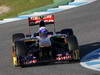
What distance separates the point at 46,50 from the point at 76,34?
5166 mm

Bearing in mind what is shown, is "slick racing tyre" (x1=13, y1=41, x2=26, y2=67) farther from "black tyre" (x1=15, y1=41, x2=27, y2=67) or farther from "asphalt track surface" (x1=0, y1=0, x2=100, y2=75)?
"asphalt track surface" (x1=0, y1=0, x2=100, y2=75)

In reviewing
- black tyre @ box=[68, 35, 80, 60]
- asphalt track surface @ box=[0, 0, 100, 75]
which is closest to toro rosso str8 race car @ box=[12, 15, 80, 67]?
black tyre @ box=[68, 35, 80, 60]

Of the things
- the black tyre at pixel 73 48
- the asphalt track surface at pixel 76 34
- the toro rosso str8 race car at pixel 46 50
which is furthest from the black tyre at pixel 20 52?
the black tyre at pixel 73 48

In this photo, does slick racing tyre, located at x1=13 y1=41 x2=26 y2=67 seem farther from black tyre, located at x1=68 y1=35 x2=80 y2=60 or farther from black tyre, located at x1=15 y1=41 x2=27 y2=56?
black tyre, located at x1=68 y1=35 x2=80 y2=60

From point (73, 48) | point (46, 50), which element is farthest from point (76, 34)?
point (73, 48)

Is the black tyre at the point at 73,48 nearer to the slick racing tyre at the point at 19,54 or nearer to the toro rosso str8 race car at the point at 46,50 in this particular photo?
the toro rosso str8 race car at the point at 46,50

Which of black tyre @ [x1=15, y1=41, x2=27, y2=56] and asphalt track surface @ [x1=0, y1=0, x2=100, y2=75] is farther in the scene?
black tyre @ [x1=15, y1=41, x2=27, y2=56]

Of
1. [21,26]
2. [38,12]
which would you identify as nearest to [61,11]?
[38,12]

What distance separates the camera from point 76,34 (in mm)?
17328

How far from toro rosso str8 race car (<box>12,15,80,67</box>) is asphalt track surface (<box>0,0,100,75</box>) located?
10.5 inches

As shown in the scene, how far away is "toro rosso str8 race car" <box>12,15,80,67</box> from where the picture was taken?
39.5 feet

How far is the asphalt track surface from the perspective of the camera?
Answer: 11.3 m

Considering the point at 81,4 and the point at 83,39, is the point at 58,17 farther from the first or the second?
the point at 83,39

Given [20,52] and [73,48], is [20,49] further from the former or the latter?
[73,48]
